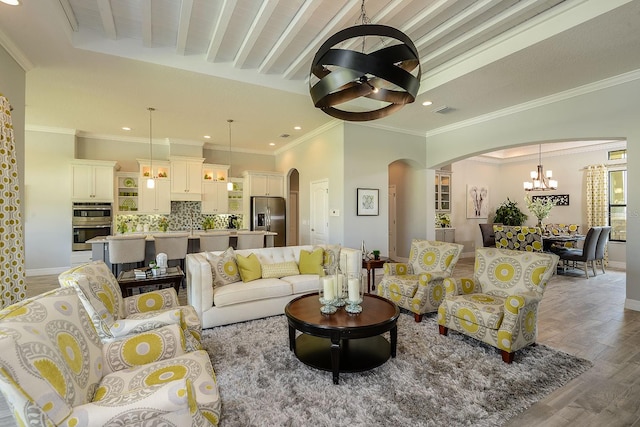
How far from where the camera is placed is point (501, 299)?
125 inches

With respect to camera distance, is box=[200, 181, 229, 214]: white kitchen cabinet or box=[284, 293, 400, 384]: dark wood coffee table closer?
box=[284, 293, 400, 384]: dark wood coffee table

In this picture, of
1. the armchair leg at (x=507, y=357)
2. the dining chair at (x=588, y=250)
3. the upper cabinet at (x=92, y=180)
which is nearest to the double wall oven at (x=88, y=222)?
the upper cabinet at (x=92, y=180)

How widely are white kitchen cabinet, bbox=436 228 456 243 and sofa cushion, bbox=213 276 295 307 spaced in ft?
19.0

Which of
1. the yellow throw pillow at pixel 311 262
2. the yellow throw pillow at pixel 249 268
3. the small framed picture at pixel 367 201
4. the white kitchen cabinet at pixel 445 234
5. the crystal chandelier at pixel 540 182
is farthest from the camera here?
the white kitchen cabinet at pixel 445 234

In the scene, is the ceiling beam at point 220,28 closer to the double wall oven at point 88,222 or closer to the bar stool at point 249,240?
the bar stool at point 249,240

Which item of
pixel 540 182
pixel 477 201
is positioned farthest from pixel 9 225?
pixel 477 201

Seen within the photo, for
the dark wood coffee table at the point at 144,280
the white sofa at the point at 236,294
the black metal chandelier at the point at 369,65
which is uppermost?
the black metal chandelier at the point at 369,65

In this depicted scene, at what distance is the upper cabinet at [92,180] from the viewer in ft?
21.5

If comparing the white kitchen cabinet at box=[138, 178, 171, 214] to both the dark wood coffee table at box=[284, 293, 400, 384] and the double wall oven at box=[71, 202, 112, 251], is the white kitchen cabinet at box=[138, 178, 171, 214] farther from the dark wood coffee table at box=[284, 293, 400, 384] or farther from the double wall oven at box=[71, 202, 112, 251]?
the dark wood coffee table at box=[284, 293, 400, 384]

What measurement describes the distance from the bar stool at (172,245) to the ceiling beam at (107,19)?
9.60 ft

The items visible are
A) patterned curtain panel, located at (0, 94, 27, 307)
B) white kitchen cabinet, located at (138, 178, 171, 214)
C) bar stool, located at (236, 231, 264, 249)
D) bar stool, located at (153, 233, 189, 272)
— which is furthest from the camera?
white kitchen cabinet, located at (138, 178, 171, 214)

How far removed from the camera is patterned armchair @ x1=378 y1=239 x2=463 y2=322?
12.1ft

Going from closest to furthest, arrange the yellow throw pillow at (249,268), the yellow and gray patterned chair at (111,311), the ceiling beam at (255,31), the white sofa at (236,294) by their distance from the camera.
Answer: the yellow and gray patterned chair at (111,311), the ceiling beam at (255,31), the white sofa at (236,294), the yellow throw pillow at (249,268)

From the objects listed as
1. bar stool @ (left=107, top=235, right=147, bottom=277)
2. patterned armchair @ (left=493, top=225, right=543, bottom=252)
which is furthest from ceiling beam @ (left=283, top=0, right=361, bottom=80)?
patterned armchair @ (left=493, top=225, right=543, bottom=252)
